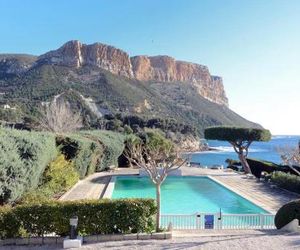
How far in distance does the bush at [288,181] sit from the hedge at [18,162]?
13826mm

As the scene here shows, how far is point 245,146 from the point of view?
1280 inches

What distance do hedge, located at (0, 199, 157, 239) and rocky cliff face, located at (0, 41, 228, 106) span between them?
8501cm

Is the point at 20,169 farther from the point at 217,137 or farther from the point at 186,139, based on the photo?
the point at 186,139

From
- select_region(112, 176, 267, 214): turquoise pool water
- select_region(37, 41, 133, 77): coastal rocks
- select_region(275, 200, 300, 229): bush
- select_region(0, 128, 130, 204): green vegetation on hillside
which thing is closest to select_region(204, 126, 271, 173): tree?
select_region(112, 176, 267, 214): turquoise pool water

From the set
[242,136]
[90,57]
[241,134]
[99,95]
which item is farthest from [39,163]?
[90,57]

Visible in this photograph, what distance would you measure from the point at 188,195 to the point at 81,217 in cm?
1296

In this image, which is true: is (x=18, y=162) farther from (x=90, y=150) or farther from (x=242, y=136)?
(x=242, y=136)

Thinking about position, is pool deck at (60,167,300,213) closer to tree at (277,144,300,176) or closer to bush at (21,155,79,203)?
bush at (21,155,79,203)

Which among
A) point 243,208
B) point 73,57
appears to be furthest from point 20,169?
point 73,57

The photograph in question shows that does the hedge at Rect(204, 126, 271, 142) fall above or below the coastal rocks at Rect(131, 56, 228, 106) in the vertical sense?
below

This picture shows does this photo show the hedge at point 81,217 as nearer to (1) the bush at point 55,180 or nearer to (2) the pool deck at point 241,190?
(1) the bush at point 55,180

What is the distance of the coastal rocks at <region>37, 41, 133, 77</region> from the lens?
3950 inches

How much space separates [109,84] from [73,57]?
22.2 meters

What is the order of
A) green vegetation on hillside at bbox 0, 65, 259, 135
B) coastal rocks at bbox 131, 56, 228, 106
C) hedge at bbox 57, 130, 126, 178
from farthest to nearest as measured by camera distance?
1. coastal rocks at bbox 131, 56, 228, 106
2. green vegetation on hillside at bbox 0, 65, 259, 135
3. hedge at bbox 57, 130, 126, 178
